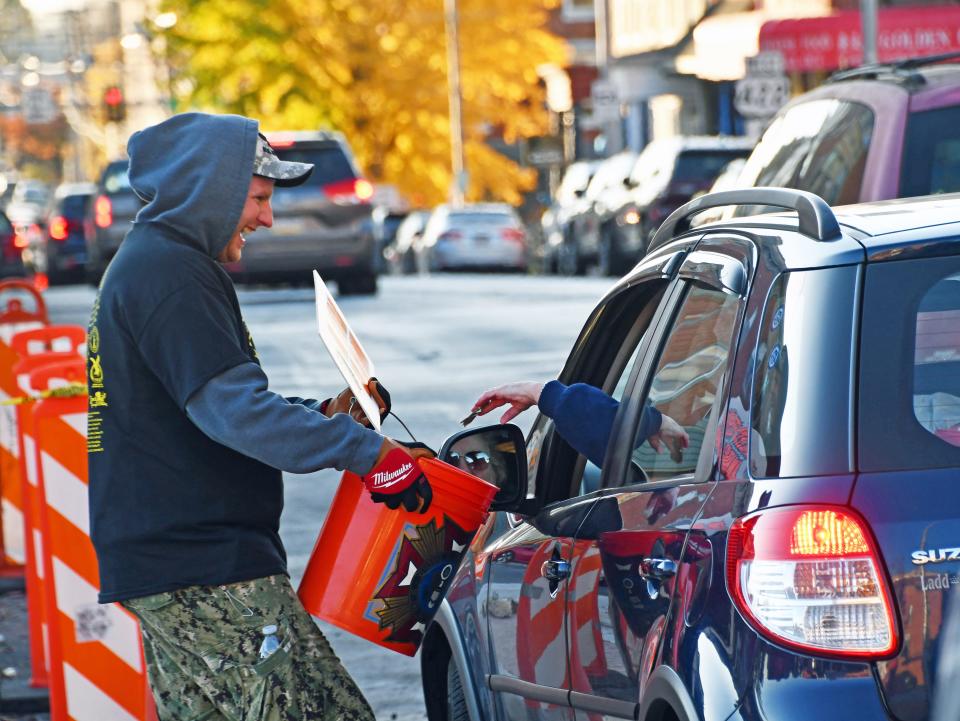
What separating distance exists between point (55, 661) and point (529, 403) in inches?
91.0

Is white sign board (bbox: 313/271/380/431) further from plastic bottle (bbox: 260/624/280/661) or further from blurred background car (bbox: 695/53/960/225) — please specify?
blurred background car (bbox: 695/53/960/225)

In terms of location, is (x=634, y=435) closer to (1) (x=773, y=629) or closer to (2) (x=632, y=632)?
(2) (x=632, y=632)

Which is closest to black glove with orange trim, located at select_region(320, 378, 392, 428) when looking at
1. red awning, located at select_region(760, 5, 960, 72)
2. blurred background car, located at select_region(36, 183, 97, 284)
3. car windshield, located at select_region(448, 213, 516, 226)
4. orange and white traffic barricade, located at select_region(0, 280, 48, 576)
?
orange and white traffic barricade, located at select_region(0, 280, 48, 576)

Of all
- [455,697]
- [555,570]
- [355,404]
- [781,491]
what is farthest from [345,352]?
[781,491]

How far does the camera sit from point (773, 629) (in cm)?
313

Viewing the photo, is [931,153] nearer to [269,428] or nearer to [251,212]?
[251,212]

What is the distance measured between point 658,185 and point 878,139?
60.1ft

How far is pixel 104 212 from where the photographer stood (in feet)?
96.6

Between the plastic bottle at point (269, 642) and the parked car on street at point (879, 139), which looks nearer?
the plastic bottle at point (269, 642)

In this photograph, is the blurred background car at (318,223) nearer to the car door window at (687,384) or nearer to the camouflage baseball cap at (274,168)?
the camouflage baseball cap at (274,168)

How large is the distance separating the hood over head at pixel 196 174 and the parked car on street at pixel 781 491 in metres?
0.90

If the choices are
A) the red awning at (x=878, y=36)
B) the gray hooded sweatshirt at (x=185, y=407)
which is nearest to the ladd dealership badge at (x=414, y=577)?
the gray hooded sweatshirt at (x=185, y=407)

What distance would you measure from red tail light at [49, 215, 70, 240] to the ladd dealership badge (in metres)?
35.7

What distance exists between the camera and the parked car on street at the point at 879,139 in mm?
8336
